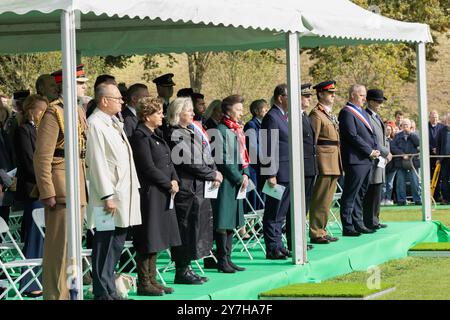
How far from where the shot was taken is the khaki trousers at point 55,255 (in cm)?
896

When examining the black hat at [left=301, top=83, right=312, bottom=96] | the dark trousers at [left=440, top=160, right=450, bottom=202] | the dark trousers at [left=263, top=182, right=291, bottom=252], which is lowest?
the dark trousers at [left=263, top=182, right=291, bottom=252]

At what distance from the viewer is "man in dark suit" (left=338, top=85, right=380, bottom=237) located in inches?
570

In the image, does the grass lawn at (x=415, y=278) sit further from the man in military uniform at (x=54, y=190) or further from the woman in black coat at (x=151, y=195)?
the man in military uniform at (x=54, y=190)

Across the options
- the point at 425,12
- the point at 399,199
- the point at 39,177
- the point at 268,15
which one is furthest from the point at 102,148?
the point at 425,12

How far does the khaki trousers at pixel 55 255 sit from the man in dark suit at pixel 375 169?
22.3 ft

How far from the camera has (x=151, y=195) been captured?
9.65 metres

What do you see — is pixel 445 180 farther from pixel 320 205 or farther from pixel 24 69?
pixel 24 69

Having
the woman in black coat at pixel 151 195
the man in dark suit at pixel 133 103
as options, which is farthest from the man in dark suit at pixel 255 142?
the woman in black coat at pixel 151 195

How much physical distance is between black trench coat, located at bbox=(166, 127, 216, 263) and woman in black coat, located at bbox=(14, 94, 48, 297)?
1203mm

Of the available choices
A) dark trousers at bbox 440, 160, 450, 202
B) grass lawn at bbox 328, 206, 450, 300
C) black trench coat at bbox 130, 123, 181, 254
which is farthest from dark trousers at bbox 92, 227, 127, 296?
dark trousers at bbox 440, 160, 450, 202

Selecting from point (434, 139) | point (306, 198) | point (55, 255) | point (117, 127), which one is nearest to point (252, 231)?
point (306, 198)

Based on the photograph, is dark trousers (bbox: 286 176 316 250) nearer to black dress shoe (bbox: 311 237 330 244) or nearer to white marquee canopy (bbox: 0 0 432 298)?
black dress shoe (bbox: 311 237 330 244)

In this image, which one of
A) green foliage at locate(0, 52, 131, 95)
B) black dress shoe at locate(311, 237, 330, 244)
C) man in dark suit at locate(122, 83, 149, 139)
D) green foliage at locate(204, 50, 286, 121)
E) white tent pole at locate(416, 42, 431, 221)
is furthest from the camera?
green foliage at locate(204, 50, 286, 121)

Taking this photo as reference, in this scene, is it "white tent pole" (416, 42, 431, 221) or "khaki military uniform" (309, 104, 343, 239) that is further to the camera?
"white tent pole" (416, 42, 431, 221)
